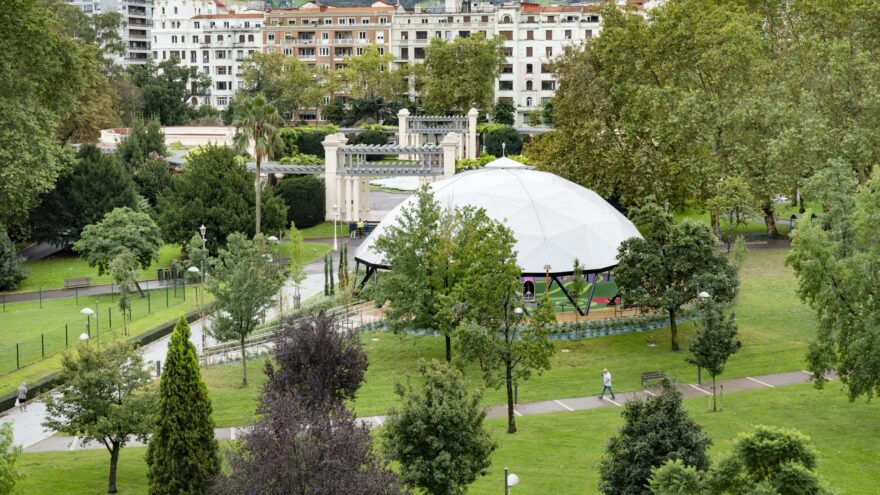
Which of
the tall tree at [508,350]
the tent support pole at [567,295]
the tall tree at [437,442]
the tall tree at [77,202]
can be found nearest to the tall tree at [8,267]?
the tall tree at [77,202]

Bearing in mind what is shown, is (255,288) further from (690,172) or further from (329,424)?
(690,172)

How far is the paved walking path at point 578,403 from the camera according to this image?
4375 centimetres

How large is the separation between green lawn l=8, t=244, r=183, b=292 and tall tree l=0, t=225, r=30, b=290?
0.59 metres

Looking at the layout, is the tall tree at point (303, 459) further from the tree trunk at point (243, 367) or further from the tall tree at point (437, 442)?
the tree trunk at point (243, 367)

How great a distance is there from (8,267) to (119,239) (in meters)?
7.52

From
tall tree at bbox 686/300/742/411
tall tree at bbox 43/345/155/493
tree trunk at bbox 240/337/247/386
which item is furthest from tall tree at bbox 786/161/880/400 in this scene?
tall tree at bbox 43/345/155/493

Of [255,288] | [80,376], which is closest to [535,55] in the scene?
[255,288]

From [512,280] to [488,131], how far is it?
85681 millimetres

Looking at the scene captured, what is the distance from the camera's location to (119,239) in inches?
2869

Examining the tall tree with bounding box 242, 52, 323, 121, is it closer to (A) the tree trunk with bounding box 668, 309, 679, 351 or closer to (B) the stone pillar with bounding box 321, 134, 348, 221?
(B) the stone pillar with bounding box 321, 134, 348, 221

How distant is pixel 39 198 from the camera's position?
83.6 meters

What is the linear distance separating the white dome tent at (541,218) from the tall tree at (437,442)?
87.5 feet

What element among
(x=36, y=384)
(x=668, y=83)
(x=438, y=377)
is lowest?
(x=36, y=384)

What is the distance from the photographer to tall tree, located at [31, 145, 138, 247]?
8450cm
